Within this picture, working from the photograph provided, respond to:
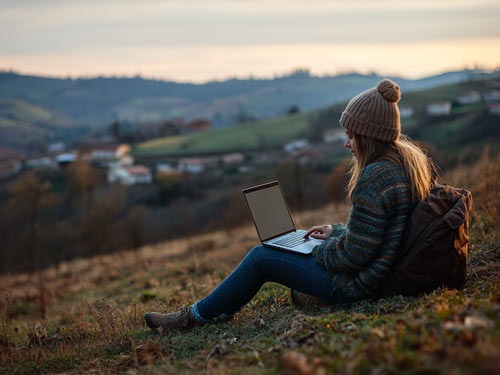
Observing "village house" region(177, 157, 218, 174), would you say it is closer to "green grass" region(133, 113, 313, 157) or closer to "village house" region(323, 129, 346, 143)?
"green grass" region(133, 113, 313, 157)

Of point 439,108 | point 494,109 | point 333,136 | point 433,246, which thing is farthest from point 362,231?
point 333,136

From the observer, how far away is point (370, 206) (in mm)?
3680

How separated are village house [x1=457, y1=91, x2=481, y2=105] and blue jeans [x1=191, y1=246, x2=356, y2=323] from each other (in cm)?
6314

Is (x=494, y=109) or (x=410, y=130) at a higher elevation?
(x=494, y=109)

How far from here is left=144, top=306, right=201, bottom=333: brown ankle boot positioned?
4.64m

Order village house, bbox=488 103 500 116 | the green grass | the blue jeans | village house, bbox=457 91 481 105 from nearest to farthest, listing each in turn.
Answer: the blue jeans < village house, bbox=488 103 500 116 < village house, bbox=457 91 481 105 < the green grass

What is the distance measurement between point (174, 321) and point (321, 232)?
161 cm

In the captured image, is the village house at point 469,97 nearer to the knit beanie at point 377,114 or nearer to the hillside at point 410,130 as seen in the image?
the hillside at point 410,130

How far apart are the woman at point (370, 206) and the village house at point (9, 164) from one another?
7474 cm

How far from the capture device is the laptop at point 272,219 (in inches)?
177

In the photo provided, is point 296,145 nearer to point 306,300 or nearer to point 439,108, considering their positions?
point 439,108

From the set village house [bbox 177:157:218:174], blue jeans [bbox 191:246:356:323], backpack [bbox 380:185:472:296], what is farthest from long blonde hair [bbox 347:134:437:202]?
village house [bbox 177:157:218:174]

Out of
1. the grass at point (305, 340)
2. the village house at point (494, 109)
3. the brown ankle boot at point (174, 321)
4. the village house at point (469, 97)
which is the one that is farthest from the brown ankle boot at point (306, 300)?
the village house at point (469, 97)

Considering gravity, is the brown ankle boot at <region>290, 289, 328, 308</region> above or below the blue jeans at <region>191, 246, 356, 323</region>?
below
